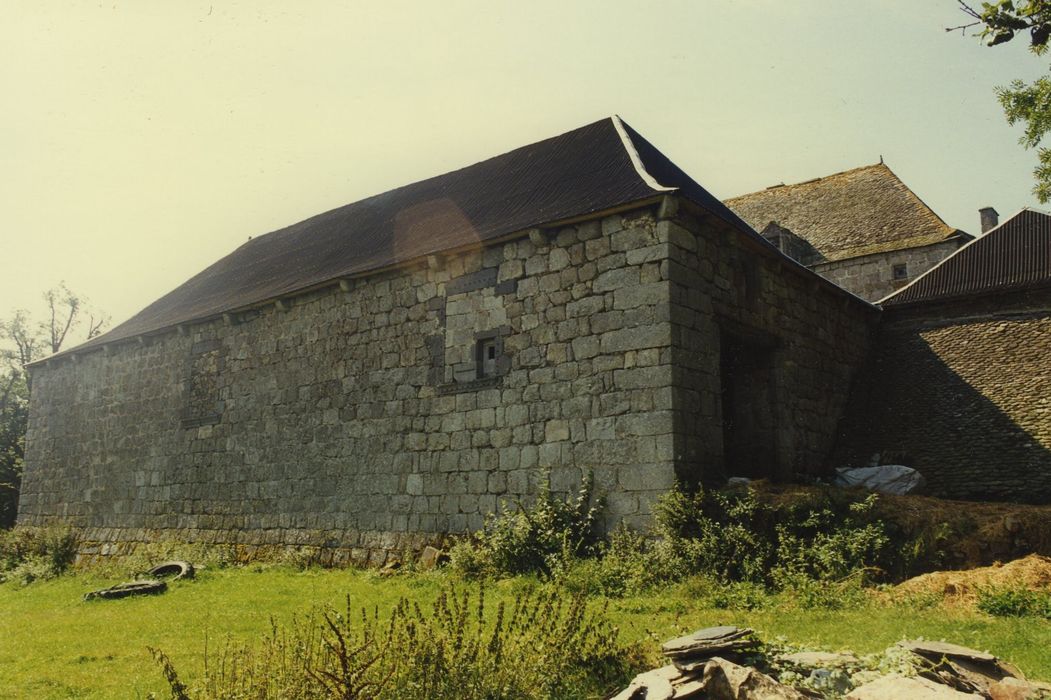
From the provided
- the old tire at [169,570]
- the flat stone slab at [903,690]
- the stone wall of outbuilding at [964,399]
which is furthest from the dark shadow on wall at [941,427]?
the old tire at [169,570]

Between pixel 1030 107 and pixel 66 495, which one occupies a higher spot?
pixel 1030 107

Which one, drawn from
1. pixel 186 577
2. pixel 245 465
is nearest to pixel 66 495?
pixel 245 465

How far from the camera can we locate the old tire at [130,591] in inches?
429

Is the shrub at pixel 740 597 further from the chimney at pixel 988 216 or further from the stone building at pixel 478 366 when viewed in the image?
the chimney at pixel 988 216

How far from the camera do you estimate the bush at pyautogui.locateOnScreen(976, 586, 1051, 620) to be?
20.9ft

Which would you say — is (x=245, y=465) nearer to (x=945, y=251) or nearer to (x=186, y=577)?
(x=186, y=577)

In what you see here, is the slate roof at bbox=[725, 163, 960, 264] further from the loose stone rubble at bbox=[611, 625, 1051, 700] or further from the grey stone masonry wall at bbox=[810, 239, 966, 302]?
the loose stone rubble at bbox=[611, 625, 1051, 700]

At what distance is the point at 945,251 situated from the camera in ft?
67.4

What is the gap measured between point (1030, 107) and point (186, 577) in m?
13.3

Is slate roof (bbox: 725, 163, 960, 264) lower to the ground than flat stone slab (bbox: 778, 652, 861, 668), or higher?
higher

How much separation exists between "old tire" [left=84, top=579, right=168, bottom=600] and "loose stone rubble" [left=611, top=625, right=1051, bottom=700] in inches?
329

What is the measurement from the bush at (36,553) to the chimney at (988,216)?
24.9m

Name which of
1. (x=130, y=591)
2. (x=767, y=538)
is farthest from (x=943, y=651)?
(x=130, y=591)

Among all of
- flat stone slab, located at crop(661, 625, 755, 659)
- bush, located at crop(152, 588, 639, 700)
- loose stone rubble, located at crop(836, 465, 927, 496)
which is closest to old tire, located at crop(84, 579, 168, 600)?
bush, located at crop(152, 588, 639, 700)
